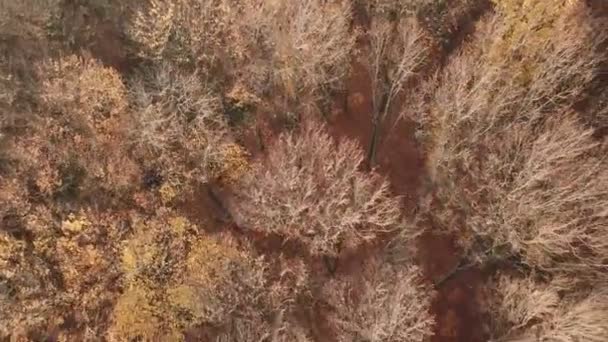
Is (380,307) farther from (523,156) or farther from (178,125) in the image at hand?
(178,125)

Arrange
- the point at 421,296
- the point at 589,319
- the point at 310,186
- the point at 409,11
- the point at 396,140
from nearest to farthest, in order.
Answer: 1. the point at 589,319
2. the point at 310,186
3. the point at 421,296
4. the point at 409,11
5. the point at 396,140

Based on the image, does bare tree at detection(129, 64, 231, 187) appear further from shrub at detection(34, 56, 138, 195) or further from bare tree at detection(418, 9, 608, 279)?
bare tree at detection(418, 9, 608, 279)

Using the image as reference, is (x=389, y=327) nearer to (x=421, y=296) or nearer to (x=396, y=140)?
(x=421, y=296)

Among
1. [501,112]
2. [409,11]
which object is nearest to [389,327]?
[501,112]

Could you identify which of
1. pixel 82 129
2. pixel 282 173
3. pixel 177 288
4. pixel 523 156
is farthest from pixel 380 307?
pixel 82 129

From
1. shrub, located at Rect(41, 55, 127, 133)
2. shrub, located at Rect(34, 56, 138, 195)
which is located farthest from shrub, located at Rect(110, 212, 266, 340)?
shrub, located at Rect(41, 55, 127, 133)

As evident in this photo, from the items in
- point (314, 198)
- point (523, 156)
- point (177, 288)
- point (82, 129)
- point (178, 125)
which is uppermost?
point (178, 125)

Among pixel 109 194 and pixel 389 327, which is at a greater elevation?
pixel 109 194
